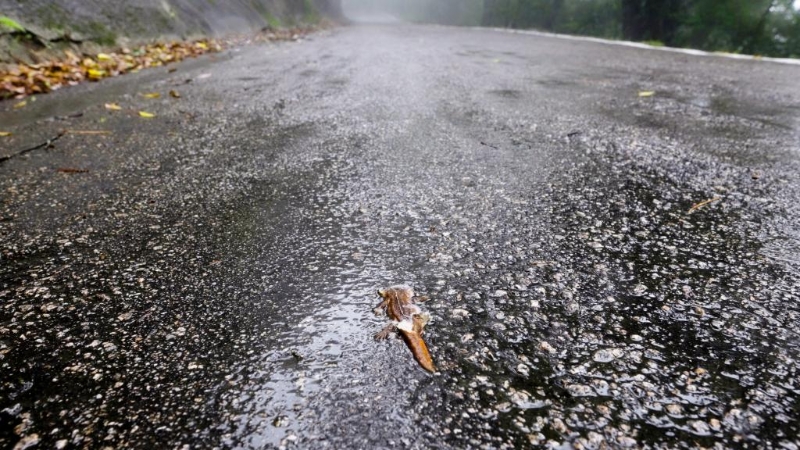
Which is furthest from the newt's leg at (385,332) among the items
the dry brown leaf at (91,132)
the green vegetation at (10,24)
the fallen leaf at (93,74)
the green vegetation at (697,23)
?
the green vegetation at (697,23)

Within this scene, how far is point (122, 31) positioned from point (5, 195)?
4.65 metres

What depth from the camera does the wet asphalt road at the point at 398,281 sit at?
30.3 inches

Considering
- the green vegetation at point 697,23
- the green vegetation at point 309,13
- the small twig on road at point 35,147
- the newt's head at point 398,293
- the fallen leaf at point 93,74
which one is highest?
the green vegetation at point 309,13

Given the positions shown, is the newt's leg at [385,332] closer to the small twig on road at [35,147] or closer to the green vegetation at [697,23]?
the small twig on road at [35,147]

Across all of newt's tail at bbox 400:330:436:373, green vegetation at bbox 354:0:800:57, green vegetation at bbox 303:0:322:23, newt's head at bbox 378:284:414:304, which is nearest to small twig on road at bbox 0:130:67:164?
newt's head at bbox 378:284:414:304

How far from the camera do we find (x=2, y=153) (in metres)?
2.12

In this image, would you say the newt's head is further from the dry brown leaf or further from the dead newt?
the dry brown leaf

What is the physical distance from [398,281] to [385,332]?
0.21 metres

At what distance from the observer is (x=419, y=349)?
0.91m

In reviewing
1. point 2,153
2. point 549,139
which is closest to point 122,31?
point 2,153

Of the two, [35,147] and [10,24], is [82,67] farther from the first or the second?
[35,147]

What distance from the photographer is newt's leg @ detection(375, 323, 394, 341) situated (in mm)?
953

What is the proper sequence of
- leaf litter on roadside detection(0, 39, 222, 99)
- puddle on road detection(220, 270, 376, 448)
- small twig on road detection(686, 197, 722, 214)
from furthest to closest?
leaf litter on roadside detection(0, 39, 222, 99), small twig on road detection(686, 197, 722, 214), puddle on road detection(220, 270, 376, 448)

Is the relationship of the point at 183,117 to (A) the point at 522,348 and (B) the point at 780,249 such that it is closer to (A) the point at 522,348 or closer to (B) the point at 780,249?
(A) the point at 522,348
